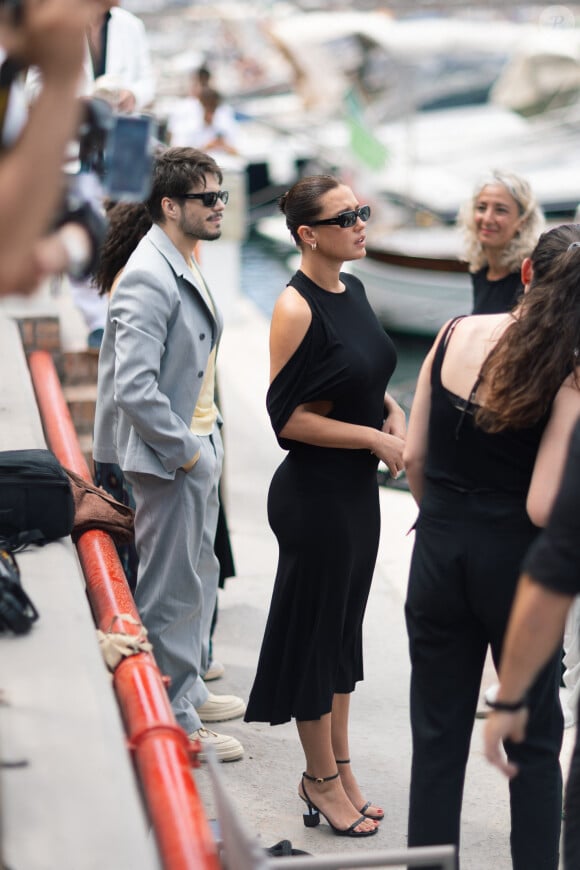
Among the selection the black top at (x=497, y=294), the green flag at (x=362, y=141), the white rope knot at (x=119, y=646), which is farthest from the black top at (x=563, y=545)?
the green flag at (x=362, y=141)

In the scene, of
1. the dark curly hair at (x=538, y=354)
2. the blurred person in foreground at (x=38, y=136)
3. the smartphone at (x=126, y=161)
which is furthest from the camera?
the dark curly hair at (x=538, y=354)

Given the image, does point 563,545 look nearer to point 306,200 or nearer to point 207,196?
point 306,200

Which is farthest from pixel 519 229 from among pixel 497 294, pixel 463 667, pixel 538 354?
pixel 463 667

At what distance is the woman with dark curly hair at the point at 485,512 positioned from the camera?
9.92 ft

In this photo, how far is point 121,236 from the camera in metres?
4.67

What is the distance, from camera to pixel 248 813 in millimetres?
4039

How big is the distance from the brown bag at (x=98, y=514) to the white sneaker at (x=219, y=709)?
A: 846 millimetres

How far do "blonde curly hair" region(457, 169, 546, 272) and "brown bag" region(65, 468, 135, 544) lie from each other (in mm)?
2458

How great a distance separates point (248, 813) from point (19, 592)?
1397mm

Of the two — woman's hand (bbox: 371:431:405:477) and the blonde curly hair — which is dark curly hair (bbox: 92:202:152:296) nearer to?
woman's hand (bbox: 371:431:405:477)

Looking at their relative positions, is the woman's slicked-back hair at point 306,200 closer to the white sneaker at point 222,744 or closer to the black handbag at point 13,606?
the black handbag at point 13,606

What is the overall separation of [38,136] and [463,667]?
1.98 m

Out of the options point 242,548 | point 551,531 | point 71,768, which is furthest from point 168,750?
point 242,548

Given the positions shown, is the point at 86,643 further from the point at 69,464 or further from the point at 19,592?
the point at 69,464
